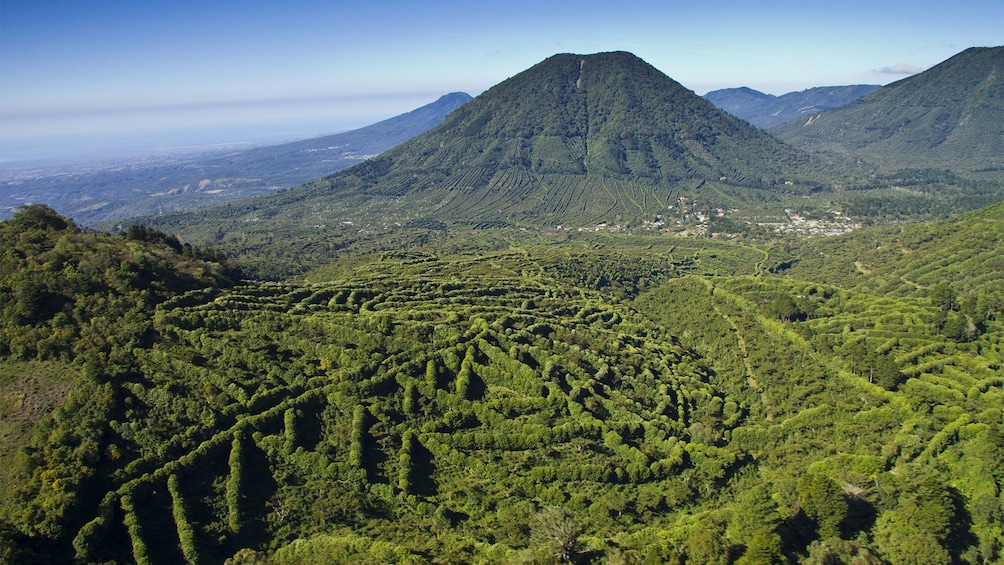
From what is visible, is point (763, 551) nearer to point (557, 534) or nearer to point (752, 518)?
point (752, 518)

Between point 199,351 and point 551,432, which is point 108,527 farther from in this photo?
point 551,432

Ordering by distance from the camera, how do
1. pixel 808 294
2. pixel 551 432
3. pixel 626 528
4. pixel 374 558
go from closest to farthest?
pixel 374 558 < pixel 626 528 < pixel 551 432 < pixel 808 294

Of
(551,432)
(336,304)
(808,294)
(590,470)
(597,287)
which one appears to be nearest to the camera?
(590,470)

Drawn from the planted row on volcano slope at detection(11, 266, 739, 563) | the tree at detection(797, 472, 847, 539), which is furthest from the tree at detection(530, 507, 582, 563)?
the tree at detection(797, 472, 847, 539)

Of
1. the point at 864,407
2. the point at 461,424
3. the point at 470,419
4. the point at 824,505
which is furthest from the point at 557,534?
the point at 864,407

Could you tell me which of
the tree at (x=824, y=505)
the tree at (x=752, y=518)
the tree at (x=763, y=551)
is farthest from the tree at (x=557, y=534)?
the tree at (x=824, y=505)

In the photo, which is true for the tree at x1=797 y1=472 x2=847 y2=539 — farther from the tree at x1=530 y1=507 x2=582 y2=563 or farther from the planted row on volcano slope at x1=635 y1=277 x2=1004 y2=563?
Result: the tree at x1=530 y1=507 x2=582 y2=563

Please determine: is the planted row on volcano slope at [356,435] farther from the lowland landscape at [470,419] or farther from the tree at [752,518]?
the tree at [752,518]

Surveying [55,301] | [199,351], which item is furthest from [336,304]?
[55,301]
